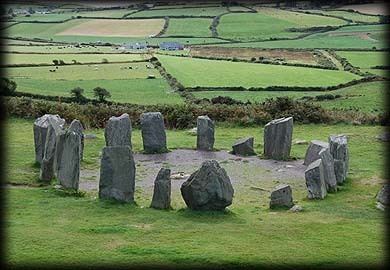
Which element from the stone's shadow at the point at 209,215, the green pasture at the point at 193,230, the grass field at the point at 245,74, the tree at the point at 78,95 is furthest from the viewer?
the grass field at the point at 245,74

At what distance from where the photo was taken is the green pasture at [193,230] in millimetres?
10109

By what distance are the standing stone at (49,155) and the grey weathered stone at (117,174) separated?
284 cm

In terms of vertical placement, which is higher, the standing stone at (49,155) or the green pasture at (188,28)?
the green pasture at (188,28)

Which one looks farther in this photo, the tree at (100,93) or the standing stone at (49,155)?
the tree at (100,93)

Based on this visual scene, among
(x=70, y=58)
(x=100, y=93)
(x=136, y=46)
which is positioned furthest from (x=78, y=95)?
(x=136, y=46)

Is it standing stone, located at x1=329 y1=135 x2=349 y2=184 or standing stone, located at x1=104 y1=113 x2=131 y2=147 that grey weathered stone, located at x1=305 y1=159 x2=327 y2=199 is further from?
standing stone, located at x1=104 y1=113 x2=131 y2=147

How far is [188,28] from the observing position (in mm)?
62625

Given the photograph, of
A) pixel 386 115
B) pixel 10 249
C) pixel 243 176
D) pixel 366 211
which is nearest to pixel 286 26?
pixel 386 115

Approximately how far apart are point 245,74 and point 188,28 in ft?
73.5

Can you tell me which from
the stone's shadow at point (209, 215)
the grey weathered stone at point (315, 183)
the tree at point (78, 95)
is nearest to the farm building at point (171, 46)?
the tree at point (78, 95)

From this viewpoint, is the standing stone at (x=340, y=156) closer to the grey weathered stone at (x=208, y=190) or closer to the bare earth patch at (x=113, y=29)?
the grey weathered stone at (x=208, y=190)

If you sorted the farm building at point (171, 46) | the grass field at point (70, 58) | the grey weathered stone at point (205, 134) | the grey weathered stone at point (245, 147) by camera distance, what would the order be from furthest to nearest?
the farm building at point (171, 46), the grass field at point (70, 58), the grey weathered stone at point (205, 134), the grey weathered stone at point (245, 147)

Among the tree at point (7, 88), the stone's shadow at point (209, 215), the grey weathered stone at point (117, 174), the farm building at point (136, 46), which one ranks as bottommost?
→ the stone's shadow at point (209, 215)

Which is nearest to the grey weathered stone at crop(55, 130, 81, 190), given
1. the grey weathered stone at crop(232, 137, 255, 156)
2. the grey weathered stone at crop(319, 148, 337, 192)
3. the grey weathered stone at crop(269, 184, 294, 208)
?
the grey weathered stone at crop(269, 184, 294, 208)
